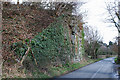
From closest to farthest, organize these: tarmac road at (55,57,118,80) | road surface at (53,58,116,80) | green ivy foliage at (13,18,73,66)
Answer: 1. green ivy foliage at (13,18,73,66)
2. tarmac road at (55,57,118,80)
3. road surface at (53,58,116,80)

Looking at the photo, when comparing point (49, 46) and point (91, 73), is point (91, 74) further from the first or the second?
point (49, 46)

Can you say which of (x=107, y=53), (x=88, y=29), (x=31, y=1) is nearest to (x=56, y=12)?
(x=31, y=1)

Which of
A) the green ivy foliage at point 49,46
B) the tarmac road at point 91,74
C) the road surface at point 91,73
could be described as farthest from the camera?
the road surface at point 91,73

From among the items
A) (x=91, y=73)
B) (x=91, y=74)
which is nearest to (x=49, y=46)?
(x=91, y=74)

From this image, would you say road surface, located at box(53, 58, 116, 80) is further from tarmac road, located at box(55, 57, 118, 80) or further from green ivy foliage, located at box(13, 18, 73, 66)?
green ivy foliage, located at box(13, 18, 73, 66)

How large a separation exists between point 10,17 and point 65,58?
8112 millimetres

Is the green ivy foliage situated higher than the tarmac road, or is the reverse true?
the green ivy foliage

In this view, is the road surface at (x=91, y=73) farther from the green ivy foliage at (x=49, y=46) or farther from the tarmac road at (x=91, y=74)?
the green ivy foliage at (x=49, y=46)

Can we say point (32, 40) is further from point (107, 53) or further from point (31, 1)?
point (107, 53)

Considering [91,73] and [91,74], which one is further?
[91,73]

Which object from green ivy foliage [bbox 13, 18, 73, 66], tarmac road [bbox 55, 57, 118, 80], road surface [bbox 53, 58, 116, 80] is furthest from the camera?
road surface [bbox 53, 58, 116, 80]

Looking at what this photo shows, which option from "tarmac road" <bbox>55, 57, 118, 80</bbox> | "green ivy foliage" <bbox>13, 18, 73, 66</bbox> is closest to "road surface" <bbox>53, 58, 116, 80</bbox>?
"tarmac road" <bbox>55, 57, 118, 80</bbox>

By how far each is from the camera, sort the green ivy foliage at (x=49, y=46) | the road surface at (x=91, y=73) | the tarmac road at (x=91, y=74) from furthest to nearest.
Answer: the road surface at (x=91, y=73) → the tarmac road at (x=91, y=74) → the green ivy foliage at (x=49, y=46)

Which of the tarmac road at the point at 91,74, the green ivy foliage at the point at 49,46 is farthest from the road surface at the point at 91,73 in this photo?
the green ivy foliage at the point at 49,46
